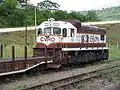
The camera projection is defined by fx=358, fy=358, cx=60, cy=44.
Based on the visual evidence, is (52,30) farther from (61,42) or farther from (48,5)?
(48,5)

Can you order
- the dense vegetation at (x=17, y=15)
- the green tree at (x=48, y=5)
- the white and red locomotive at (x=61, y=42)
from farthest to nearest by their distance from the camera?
the green tree at (x=48, y=5)
the dense vegetation at (x=17, y=15)
the white and red locomotive at (x=61, y=42)

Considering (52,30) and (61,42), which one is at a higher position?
(52,30)

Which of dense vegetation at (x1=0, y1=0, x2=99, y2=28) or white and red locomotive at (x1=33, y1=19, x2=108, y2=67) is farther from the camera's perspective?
dense vegetation at (x1=0, y1=0, x2=99, y2=28)

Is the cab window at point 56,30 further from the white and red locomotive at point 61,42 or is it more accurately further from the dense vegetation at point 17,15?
the dense vegetation at point 17,15

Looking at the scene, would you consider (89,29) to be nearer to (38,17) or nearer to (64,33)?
(64,33)

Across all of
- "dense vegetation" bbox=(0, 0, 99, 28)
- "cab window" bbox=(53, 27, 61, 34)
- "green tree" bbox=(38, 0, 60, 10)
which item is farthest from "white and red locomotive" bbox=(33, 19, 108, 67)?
"green tree" bbox=(38, 0, 60, 10)

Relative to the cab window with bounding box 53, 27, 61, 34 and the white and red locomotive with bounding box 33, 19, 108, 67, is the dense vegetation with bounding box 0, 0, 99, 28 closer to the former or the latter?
the white and red locomotive with bounding box 33, 19, 108, 67

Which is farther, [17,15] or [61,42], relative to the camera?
[17,15]

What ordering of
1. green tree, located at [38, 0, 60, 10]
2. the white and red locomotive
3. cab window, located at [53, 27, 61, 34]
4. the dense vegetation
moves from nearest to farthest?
the white and red locomotive, cab window, located at [53, 27, 61, 34], the dense vegetation, green tree, located at [38, 0, 60, 10]

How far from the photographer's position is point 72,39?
2547 cm

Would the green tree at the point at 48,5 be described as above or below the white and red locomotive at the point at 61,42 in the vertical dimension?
above

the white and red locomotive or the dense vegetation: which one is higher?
the dense vegetation

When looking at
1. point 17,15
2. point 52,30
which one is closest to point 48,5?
point 17,15

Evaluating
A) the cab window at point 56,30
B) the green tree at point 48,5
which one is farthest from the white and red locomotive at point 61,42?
the green tree at point 48,5
